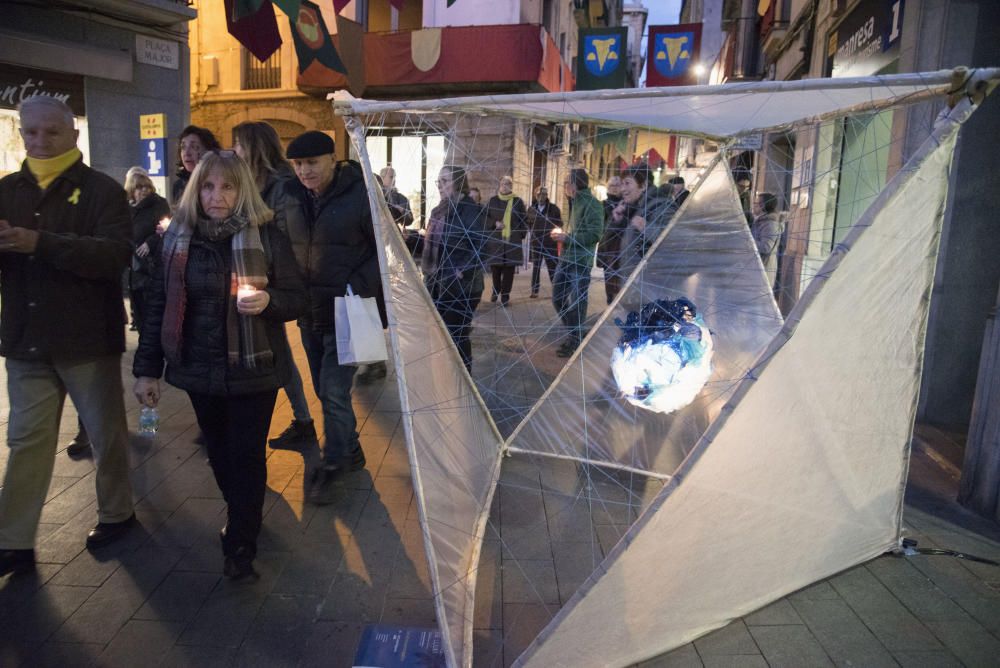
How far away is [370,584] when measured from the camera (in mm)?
2926

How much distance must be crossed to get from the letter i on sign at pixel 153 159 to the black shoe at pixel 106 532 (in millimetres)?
8061

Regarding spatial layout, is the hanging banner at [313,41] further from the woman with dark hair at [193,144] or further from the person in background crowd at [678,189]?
the person in background crowd at [678,189]

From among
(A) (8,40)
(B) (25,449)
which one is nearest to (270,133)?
(B) (25,449)

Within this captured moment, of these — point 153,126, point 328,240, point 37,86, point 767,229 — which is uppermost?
point 37,86

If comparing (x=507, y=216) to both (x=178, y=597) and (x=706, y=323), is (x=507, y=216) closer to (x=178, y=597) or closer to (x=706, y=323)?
(x=706, y=323)

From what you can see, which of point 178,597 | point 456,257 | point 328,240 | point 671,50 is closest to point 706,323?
point 456,257

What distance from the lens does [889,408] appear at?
9.31 feet

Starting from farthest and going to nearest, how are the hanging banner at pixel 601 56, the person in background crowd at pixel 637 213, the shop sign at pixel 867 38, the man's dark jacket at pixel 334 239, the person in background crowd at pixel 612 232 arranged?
the hanging banner at pixel 601 56 < the person in background crowd at pixel 612 232 < the shop sign at pixel 867 38 < the person in background crowd at pixel 637 213 < the man's dark jacket at pixel 334 239

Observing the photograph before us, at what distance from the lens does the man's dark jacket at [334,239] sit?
3600 mm

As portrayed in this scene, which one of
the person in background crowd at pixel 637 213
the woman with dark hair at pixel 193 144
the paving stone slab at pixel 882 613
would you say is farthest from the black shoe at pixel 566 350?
the paving stone slab at pixel 882 613

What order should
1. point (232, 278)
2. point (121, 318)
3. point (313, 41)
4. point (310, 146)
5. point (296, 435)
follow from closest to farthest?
point (232, 278) → point (121, 318) → point (310, 146) → point (296, 435) → point (313, 41)

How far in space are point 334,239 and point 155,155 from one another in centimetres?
791

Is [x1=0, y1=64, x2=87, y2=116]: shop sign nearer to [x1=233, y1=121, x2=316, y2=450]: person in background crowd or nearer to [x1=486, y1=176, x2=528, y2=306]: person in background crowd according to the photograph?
[x1=486, y1=176, x2=528, y2=306]: person in background crowd

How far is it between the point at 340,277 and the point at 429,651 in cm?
197
